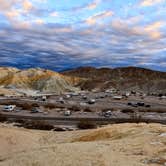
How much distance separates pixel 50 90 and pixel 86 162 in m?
166

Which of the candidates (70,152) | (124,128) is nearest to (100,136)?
(124,128)

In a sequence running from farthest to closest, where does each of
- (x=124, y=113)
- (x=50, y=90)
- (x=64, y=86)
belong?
(x=64, y=86) < (x=50, y=90) < (x=124, y=113)

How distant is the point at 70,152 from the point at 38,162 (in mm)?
2061

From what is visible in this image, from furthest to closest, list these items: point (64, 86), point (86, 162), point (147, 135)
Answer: point (64, 86) → point (147, 135) → point (86, 162)

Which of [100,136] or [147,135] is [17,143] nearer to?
[100,136]

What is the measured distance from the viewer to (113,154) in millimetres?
19125

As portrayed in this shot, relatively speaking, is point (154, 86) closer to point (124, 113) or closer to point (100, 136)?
point (124, 113)

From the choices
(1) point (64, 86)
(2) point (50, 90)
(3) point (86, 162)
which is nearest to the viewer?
(3) point (86, 162)

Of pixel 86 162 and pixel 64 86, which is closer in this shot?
pixel 86 162

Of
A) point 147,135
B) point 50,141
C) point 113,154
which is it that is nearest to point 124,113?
point 50,141

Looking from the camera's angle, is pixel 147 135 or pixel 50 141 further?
pixel 50 141

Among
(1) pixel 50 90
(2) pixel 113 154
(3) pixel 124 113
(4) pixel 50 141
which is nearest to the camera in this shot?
(2) pixel 113 154

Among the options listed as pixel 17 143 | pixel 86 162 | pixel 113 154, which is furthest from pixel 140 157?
pixel 17 143

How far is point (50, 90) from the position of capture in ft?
600
